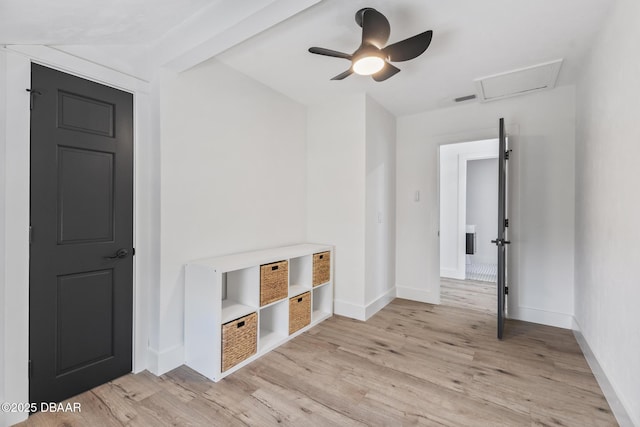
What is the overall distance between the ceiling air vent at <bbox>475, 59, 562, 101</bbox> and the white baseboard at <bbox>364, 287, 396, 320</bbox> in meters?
2.52

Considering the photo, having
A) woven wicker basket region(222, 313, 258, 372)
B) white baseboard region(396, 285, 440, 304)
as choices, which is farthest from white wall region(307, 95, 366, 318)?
woven wicker basket region(222, 313, 258, 372)

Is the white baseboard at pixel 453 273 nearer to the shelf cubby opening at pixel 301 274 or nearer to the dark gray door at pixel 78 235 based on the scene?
the shelf cubby opening at pixel 301 274

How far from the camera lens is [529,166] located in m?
3.16

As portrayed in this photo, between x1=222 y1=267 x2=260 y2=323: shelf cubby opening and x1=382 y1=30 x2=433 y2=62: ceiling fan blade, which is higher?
x1=382 y1=30 x2=433 y2=62: ceiling fan blade

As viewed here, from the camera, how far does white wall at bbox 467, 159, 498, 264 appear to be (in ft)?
19.2

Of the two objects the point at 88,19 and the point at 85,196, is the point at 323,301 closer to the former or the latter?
the point at 85,196

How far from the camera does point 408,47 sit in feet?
A: 6.26

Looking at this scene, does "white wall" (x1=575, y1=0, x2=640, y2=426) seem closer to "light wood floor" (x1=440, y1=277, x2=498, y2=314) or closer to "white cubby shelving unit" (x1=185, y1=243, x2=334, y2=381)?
"light wood floor" (x1=440, y1=277, x2=498, y2=314)

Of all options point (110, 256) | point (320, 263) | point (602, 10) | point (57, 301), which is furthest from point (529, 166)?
point (57, 301)

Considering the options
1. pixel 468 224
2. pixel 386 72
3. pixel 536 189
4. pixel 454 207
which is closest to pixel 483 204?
pixel 468 224

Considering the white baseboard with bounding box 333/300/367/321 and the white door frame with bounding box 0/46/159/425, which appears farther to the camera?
the white baseboard with bounding box 333/300/367/321

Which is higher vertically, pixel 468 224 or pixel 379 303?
pixel 468 224

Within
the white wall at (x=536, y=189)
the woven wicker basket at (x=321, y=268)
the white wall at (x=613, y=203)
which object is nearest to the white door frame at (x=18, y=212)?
the woven wicker basket at (x=321, y=268)

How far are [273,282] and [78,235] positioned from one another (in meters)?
1.40
